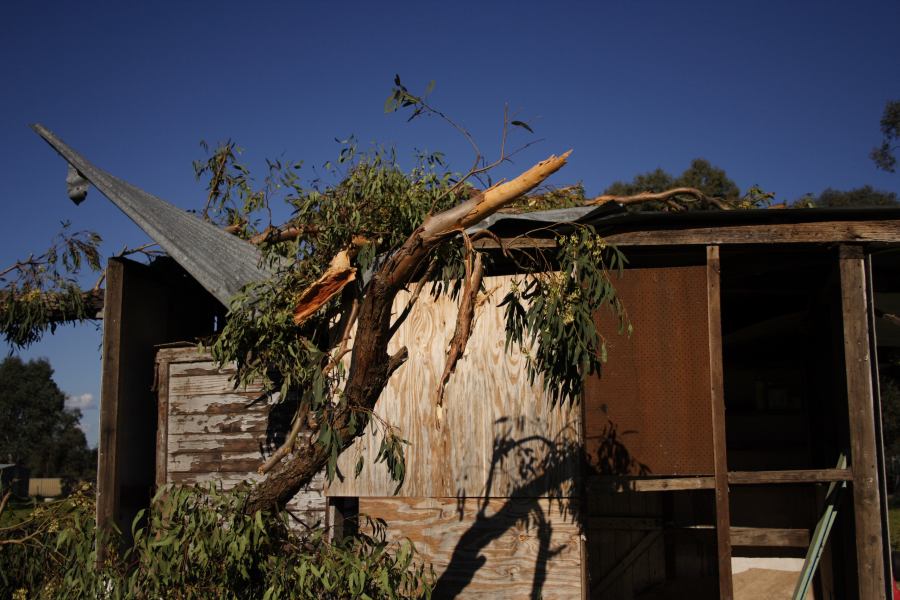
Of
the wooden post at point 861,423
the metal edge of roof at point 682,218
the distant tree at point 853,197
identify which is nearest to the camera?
the metal edge of roof at point 682,218

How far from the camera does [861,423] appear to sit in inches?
269

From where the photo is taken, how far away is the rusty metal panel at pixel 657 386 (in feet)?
23.0

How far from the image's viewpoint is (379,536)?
7723 millimetres

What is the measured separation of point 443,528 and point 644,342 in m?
2.41

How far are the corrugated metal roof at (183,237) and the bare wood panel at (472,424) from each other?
5.39ft

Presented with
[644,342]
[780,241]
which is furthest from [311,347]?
[780,241]

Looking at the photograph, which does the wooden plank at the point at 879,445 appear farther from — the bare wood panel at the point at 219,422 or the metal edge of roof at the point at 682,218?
the bare wood panel at the point at 219,422

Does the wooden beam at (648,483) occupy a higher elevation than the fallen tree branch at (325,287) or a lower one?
lower

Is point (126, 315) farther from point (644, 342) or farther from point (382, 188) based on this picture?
point (644, 342)

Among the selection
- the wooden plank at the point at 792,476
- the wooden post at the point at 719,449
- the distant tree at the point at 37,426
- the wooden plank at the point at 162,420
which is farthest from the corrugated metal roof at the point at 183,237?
the distant tree at the point at 37,426

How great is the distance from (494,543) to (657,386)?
6.41ft

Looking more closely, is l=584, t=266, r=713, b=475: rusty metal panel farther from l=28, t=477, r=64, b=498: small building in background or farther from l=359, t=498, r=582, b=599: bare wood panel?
l=28, t=477, r=64, b=498: small building in background

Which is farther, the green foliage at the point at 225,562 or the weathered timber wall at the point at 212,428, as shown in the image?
the weathered timber wall at the point at 212,428

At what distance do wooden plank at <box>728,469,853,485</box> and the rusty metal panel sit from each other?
252 millimetres
